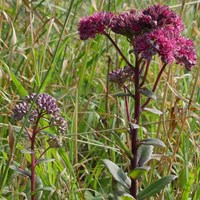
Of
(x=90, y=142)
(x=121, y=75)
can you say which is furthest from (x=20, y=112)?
(x=90, y=142)

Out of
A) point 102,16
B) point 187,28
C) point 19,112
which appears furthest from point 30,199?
point 187,28

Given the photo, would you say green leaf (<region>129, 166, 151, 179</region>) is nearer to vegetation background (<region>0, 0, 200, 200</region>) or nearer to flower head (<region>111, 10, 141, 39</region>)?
vegetation background (<region>0, 0, 200, 200</region>)

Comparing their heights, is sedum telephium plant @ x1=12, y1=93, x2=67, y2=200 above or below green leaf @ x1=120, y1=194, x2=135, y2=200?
above

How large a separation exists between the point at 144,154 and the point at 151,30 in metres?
0.43

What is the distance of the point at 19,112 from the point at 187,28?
204 centimetres

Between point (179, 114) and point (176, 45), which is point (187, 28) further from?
point (176, 45)

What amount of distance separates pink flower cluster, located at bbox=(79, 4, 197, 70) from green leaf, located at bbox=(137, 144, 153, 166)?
32 centimetres

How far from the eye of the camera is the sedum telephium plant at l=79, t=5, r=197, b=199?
1686 millimetres

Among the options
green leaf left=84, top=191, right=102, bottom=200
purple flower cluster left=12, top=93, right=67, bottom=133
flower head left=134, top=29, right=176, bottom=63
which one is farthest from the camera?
green leaf left=84, top=191, right=102, bottom=200

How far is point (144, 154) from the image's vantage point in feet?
6.17

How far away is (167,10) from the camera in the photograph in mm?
1786

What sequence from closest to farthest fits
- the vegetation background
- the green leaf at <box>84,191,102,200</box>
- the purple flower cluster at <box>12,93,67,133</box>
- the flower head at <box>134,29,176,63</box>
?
the flower head at <box>134,29,176,63</box> < the purple flower cluster at <box>12,93,67,133</box> < the vegetation background < the green leaf at <box>84,191,102,200</box>

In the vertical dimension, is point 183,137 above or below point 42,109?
below

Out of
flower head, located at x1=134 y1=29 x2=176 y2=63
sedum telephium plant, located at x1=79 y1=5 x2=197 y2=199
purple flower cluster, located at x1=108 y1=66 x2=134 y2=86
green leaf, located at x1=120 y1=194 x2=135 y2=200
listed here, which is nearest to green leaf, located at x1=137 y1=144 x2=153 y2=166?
sedum telephium plant, located at x1=79 y1=5 x2=197 y2=199
